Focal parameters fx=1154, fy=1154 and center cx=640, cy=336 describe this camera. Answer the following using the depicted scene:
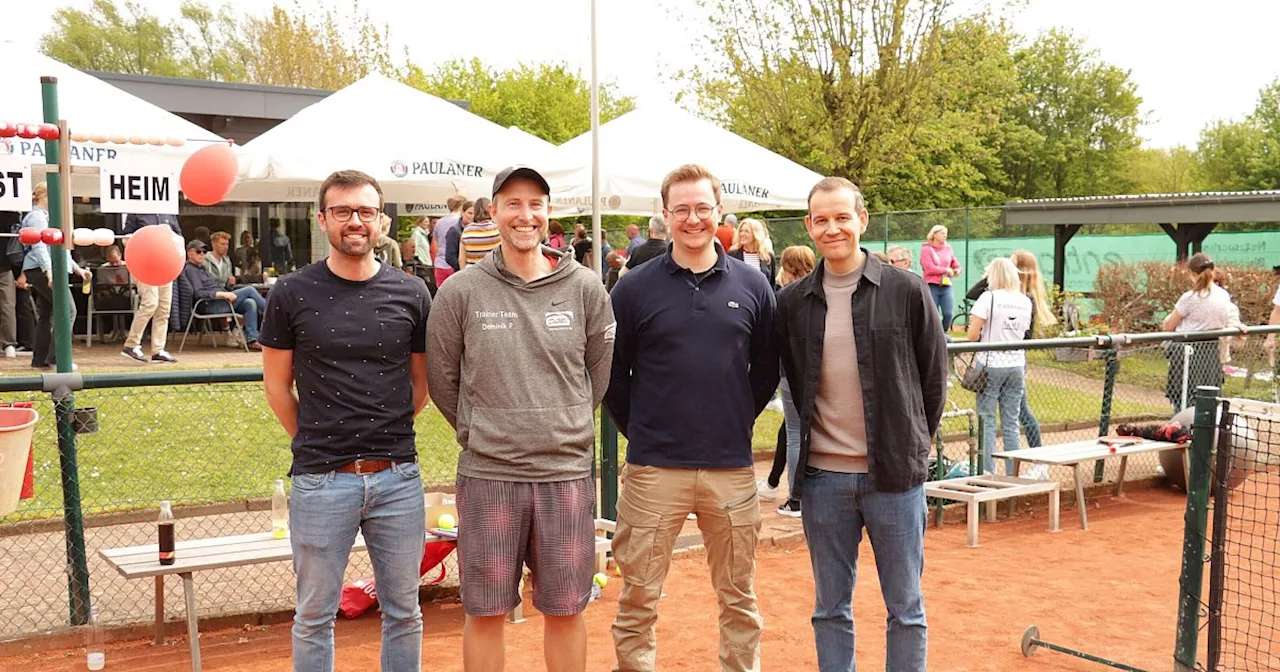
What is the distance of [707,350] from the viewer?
159 inches

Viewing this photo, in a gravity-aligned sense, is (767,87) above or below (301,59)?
below

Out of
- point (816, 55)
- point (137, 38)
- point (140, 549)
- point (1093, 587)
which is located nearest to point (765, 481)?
point (1093, 587)

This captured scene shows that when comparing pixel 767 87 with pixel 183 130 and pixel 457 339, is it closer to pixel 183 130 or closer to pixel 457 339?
pixel 183 130

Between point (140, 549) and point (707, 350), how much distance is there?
297 cm

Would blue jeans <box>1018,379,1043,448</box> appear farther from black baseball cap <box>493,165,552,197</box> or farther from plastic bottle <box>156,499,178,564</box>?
plastic bottle <box>156,499,178,564</box>

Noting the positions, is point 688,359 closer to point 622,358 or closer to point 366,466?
point 622,358

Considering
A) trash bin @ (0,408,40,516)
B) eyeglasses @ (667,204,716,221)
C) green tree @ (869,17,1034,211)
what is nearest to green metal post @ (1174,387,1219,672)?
eyeglasses @ (667,204,716,221)

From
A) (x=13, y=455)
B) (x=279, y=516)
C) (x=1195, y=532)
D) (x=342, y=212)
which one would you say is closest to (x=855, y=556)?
(x=1195, y=532)

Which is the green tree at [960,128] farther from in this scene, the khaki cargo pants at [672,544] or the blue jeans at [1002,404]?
the khaki cargo pants at [672,544]

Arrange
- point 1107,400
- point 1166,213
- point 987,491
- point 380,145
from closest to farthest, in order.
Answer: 1. point 987,491
2. point 1107,400
3. point 380,145
4. point 1166,213

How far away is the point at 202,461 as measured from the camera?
26.9 ft

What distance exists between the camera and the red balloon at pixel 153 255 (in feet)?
17.3

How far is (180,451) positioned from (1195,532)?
265 inches

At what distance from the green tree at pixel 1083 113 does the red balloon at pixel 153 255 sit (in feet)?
219
